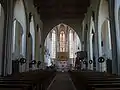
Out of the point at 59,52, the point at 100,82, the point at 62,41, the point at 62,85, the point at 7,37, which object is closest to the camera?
the point at 100,82

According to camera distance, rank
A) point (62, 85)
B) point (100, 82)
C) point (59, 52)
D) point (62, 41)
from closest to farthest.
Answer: point (100, 82), point (62, 85), point (59, 52), point (62, 41)

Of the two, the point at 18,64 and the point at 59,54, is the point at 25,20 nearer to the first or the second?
the point at 18,64

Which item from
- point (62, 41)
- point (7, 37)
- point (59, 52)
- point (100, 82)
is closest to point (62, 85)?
point (7, 37)

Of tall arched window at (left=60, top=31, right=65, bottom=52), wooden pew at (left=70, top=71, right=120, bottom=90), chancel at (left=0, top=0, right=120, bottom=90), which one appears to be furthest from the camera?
tall arched window at (left=60, top=31, right=65, bottom=52)

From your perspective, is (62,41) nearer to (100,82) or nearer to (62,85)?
(62,85)

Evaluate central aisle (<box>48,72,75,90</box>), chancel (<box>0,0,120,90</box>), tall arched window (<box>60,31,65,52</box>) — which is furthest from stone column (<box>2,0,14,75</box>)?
tall arched window (<box>60,31,65,52</box>)

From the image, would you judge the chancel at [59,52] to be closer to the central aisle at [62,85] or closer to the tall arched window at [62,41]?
the central aisle at [62,85]

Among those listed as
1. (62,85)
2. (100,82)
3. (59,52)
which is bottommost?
(62,85)

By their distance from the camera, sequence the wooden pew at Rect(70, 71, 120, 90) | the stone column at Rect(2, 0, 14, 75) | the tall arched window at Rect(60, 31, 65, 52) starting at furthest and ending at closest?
1. the tall arched window at Rect(60, 31, 65, 52)
2. the stone column at Rect(2, 0, 14, 75)
3. the wooden pew at Rect(70, 71, 120, 90)

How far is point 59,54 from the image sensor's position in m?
35.7

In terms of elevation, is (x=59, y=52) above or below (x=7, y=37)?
above

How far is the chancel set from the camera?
477cm

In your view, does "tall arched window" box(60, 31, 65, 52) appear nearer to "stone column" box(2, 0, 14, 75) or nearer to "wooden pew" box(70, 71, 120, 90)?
"stone column" box(2, 0, 14, 75)

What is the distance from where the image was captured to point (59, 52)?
3606 cm
